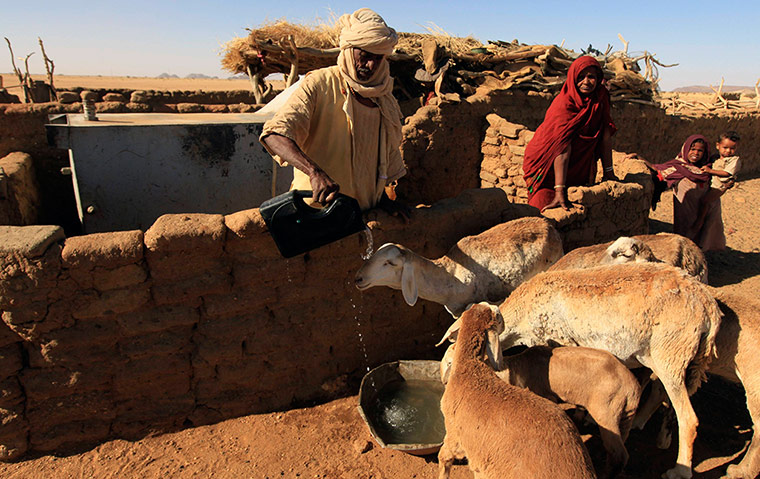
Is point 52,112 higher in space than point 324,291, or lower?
higher

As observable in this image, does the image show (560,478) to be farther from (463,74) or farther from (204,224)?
(463,74)

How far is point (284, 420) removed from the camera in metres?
3.60

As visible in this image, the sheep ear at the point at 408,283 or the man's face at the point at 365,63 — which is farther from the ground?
the man's face at the point at 365,63

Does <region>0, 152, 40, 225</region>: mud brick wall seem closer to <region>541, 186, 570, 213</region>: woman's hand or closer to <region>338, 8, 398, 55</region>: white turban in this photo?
<region>338, 8, 398, 55</region>: white turban

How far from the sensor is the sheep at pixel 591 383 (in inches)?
106

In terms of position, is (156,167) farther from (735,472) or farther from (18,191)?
(735,472)

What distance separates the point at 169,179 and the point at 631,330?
409 cm

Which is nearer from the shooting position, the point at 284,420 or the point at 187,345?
the point at 187,345

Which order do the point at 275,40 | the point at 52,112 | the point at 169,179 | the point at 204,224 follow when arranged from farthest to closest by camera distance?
the point at 275,40 → the point at 52,112 → the point at 169,179 → the point at 204,224

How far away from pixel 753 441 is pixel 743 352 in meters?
0.58

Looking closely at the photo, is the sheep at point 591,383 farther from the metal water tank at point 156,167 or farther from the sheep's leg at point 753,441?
the metal water tank at point 156,167

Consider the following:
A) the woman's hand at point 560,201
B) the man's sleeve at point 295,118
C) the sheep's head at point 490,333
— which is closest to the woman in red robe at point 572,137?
the woman's hand at point 560,201

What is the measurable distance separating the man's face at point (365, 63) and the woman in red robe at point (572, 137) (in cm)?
269

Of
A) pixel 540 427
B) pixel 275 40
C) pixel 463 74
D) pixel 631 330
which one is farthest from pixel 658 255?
pixel 275 40
